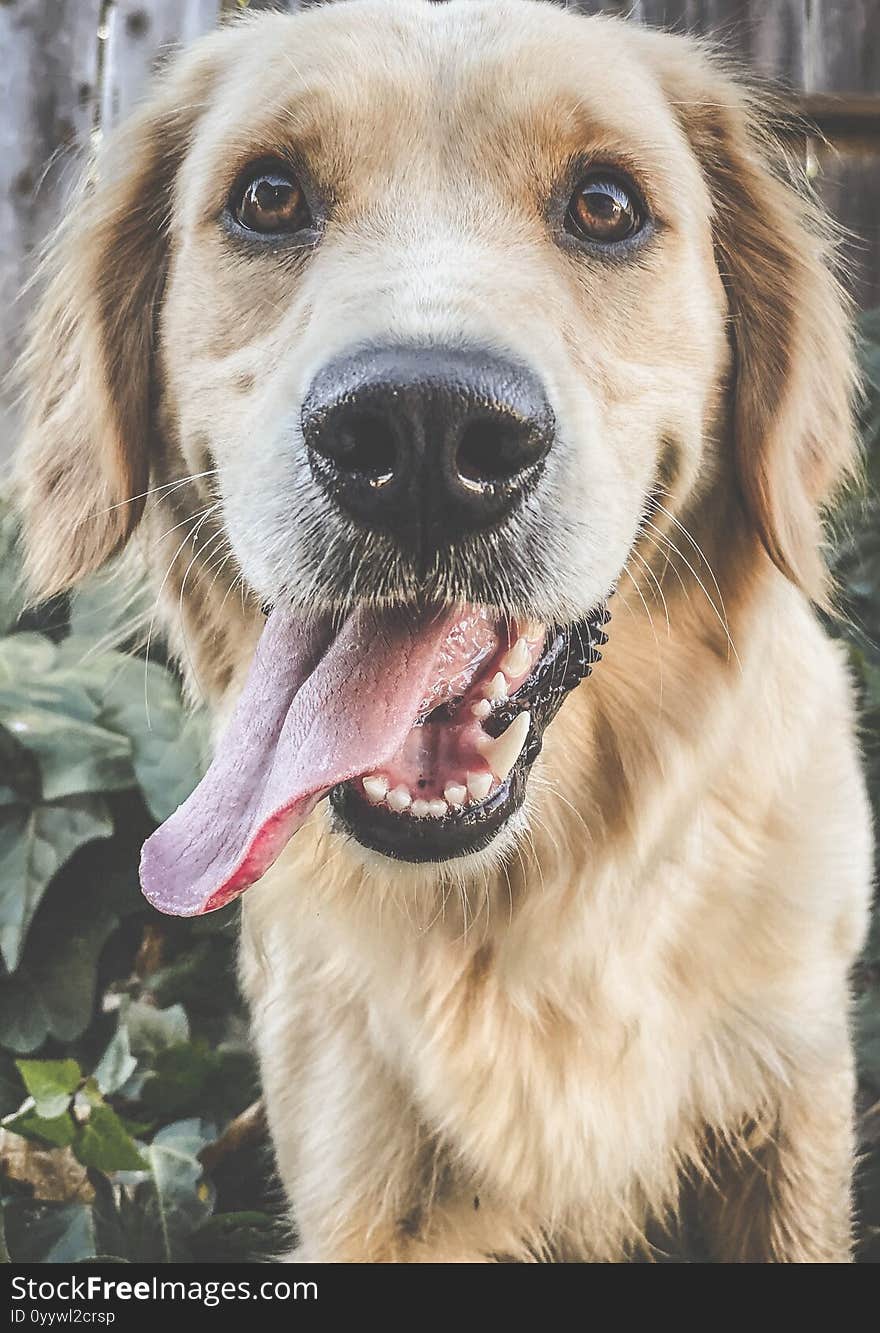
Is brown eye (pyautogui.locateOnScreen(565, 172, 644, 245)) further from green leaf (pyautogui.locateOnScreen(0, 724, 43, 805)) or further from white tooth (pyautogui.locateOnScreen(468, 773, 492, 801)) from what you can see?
green leaf (pyautogui.locateOnScreen(0, 724, 43, 805))

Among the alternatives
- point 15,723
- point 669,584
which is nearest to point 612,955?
point 669,584

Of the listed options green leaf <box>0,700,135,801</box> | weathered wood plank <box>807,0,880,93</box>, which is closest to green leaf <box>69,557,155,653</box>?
green leaf <box>0,700,135,801</box>

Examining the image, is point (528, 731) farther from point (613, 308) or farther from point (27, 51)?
Answer: point (27, 51)

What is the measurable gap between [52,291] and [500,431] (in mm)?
967

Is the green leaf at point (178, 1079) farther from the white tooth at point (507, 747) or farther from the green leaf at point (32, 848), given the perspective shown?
the white tooth at point (507, 747)

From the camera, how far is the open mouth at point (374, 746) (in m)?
1.30

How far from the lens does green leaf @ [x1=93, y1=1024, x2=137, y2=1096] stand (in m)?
1.97

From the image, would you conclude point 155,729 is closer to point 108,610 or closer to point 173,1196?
point 108,610

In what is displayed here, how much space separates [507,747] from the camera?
1.39 m

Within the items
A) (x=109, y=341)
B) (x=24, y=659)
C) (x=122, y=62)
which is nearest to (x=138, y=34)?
(x=122, y=62)

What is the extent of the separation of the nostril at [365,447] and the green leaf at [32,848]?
1.18 m

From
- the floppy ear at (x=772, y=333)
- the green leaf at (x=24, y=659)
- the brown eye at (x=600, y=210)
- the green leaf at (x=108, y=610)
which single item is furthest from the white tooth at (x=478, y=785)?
the green leaf at (x=24, y=659)

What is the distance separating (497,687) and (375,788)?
0.60 ft

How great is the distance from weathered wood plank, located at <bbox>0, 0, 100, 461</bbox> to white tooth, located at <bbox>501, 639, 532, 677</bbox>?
3.92 feet
